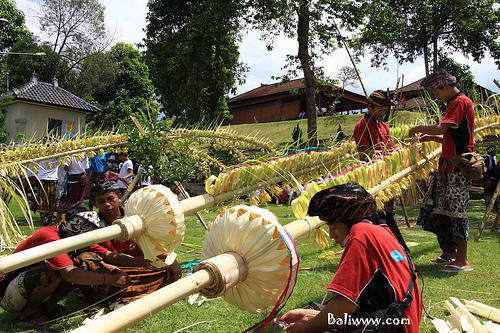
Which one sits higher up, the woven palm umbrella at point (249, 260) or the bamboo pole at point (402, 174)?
the bamboo pole at point (402, 174)

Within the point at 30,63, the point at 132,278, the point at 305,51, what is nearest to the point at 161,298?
the point at 132,278

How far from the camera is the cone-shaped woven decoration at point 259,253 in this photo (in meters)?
1.57

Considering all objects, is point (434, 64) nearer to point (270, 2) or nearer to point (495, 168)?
point (270, 2)

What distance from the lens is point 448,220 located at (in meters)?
4.41

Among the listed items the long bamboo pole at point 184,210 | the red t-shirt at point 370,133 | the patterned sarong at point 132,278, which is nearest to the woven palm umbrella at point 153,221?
the long bamboo pole at point 184,210

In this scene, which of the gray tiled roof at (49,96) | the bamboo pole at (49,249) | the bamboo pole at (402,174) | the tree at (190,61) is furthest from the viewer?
the gray tiled roof at (49,96)

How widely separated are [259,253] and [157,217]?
0.87 meters

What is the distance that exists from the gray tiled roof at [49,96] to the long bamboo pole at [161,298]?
2597 cm

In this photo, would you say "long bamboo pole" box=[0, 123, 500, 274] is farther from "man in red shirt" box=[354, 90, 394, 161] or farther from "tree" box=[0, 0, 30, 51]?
"tree" box=[0, 0, 30, 51]

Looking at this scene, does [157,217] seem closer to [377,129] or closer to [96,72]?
[377,129]

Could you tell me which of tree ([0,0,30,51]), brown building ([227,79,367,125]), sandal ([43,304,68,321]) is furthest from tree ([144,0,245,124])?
sandal ([43,304,68,321])

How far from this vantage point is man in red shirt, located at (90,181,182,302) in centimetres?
354

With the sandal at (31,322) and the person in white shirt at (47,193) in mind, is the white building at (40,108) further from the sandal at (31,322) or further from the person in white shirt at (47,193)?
the sandal at (31,322)

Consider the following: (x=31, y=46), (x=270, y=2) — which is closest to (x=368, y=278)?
(x=270, y=2)
